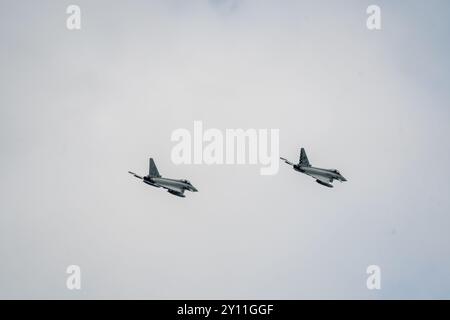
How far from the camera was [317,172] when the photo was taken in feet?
640

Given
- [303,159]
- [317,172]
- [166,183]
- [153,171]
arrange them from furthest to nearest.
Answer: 1. [317,172]
2. [303,159]
3. [166,183]
4. [153,171]

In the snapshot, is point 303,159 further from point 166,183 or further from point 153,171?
point 153,171

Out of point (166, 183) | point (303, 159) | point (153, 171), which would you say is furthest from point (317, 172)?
point (153, 171)

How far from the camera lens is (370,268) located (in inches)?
7569

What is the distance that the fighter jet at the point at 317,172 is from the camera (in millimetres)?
193500

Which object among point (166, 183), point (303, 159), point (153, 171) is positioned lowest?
point (166, 183)

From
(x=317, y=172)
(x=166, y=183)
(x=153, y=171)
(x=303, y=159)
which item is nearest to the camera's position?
(x=153, y=171)

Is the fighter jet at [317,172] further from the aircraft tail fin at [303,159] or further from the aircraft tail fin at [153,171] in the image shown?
the aircraft tail fin at [153,171]

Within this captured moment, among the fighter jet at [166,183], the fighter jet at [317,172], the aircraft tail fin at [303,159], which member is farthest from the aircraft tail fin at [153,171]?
the aircraft tail fin at [303,159]

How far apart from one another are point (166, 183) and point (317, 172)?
33.8 m

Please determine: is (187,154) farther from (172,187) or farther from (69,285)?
(69,285)

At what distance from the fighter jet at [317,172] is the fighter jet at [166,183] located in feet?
72.8
